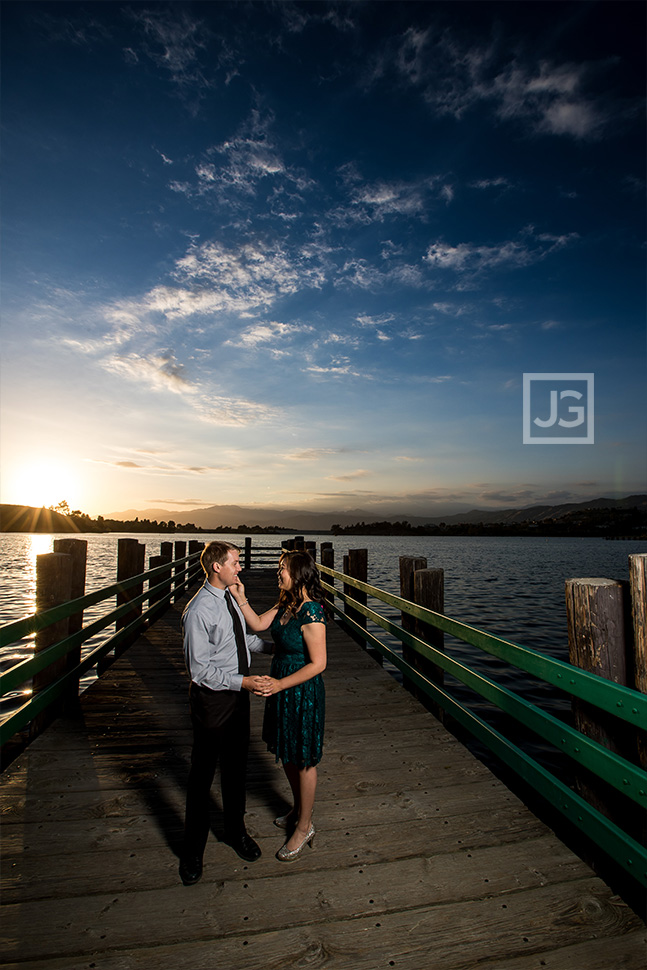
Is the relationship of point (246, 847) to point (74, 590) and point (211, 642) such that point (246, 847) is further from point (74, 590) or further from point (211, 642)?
point (74, 590)

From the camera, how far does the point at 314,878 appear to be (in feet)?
8.91

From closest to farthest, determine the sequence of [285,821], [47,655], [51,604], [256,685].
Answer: [256,685] → [285,821] → [47,655] → [51,604]

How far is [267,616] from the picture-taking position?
3492 millimetres

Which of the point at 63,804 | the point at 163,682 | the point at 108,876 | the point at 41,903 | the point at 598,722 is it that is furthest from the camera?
the point at 163,682

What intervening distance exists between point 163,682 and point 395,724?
3.07m

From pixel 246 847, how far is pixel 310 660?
115 cm

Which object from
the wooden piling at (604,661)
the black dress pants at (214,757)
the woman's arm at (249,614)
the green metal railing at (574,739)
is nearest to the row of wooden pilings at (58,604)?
the woman's arm at (249,614)

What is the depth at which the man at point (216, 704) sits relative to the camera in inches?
108

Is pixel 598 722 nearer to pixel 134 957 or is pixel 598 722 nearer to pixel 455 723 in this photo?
pixel 455 723

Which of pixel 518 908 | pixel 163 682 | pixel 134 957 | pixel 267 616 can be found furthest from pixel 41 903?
pixel 163 682

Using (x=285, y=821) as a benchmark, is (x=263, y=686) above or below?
above

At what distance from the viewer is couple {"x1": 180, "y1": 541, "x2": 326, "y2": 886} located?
9.09 ft

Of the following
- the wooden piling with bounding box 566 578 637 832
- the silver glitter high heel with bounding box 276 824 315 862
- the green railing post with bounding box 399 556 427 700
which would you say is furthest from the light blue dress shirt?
the green railing post with bounding box 399 556 427 700

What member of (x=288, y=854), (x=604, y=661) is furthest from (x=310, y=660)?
(x=604, y=661)
